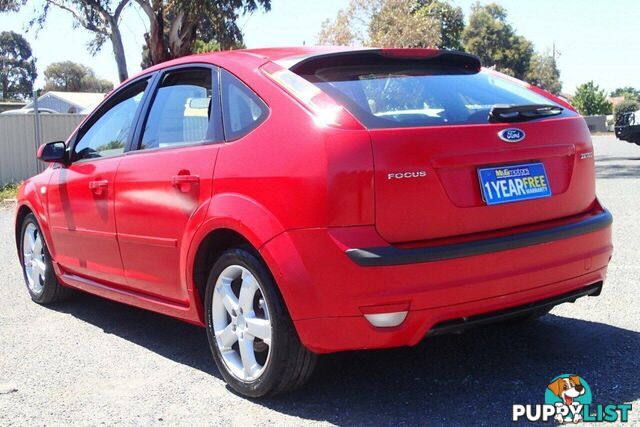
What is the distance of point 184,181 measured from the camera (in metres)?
3.90

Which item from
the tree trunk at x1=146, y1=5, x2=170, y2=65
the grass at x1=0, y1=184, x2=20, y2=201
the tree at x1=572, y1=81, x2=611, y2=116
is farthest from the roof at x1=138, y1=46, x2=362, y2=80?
the tree at x1=572, y1=81, x2=611, y2=116

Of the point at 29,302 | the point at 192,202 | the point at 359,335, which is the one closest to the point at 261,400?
the point at 359,335

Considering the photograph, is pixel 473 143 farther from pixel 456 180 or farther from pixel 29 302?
pixel 29 302

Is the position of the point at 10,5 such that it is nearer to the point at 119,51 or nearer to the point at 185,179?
the point at 119,51

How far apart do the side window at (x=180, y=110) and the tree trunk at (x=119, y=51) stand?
20.0m

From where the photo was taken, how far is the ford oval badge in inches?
136

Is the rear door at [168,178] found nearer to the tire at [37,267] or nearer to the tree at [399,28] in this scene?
the tire at [37,267]

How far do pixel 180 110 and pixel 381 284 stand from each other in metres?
1.83

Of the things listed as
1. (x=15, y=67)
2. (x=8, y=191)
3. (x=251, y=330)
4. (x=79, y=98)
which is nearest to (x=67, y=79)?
(x=15, y=67)

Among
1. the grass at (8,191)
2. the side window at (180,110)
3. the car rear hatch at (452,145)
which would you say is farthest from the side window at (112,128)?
the grass at (8,191)

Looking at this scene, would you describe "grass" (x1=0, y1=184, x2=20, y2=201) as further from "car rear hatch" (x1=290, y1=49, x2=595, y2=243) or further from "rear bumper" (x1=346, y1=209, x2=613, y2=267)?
"rear bumper" (x1=346, y1=209, x2=613, y2=267)

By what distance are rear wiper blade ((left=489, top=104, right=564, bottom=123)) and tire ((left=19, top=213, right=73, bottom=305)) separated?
3643mm

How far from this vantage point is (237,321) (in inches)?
145

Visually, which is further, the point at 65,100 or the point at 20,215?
the point at 65,100
